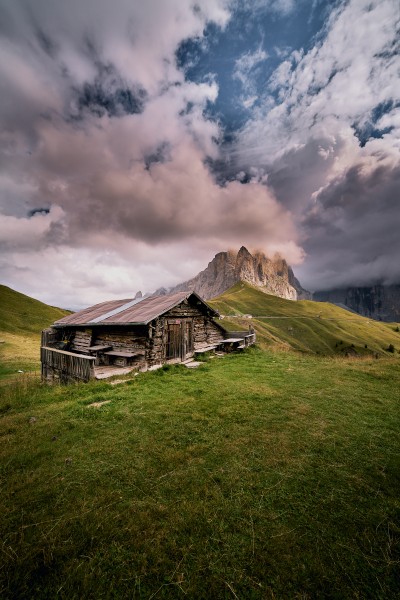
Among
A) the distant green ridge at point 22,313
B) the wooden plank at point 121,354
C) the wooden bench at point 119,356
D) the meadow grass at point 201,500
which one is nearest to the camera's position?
the meadow grass at point 201,500

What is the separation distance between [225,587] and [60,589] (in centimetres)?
195

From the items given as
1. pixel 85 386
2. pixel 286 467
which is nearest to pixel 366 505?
pixel 286 467

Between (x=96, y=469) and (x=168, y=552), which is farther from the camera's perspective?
(x=96, y=469)

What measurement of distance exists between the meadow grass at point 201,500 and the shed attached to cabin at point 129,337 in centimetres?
524

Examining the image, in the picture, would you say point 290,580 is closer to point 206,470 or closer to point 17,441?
point 206,470

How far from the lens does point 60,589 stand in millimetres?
2955

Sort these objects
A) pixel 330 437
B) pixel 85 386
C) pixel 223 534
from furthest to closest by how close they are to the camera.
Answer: pixel 85 386 < pixel 330 437 < pixel 223 534

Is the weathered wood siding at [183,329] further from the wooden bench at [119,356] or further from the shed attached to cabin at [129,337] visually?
the wooden bench at [119,356]

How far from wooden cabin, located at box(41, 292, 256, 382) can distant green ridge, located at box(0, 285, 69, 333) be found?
3740 centimetres

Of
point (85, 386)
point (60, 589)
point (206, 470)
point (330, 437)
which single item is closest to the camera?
point (60, 589)

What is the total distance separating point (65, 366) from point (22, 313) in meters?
56.0

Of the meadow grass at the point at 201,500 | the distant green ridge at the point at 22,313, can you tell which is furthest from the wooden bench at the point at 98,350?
the distant green ridge at the point at 22,313

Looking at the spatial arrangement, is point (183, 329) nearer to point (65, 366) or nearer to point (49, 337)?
point (65, 366)

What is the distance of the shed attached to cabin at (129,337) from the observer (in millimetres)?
13656
